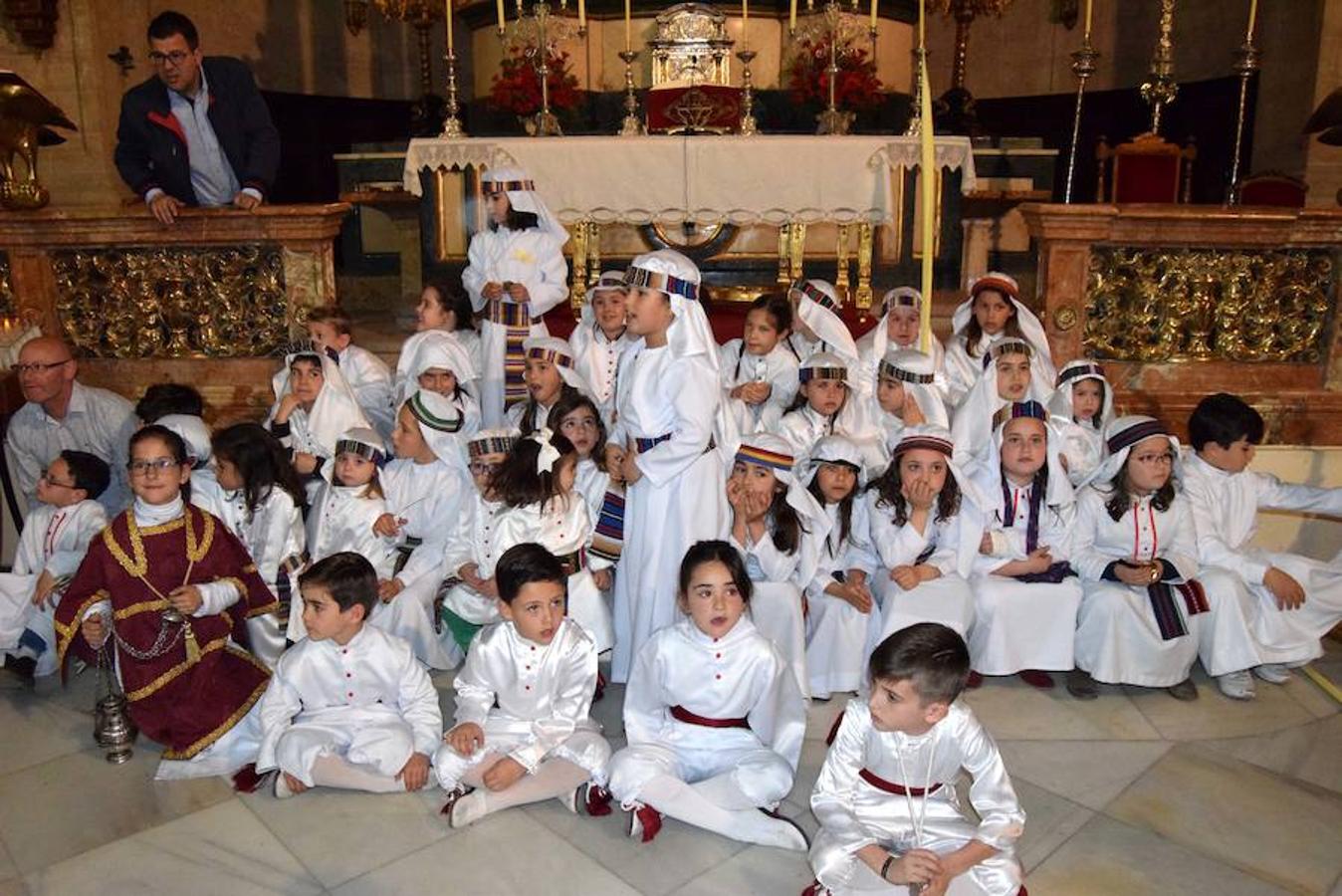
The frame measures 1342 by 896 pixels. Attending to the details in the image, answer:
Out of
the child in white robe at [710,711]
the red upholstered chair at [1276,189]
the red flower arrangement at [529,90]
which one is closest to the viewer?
the child in white robe at [710,711]

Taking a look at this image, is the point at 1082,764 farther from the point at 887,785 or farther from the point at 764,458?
the point at 764,458

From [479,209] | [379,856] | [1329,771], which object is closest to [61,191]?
[479,209]

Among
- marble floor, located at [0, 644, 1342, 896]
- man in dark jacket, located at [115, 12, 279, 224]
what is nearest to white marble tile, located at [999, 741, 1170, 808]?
marble floor, located at [0, 644, 1342, 896]

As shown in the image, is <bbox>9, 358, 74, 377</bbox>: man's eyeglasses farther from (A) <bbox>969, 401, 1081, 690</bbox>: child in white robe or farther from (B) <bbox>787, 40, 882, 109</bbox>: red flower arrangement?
(B) <bbox>787, 40, 882, 109</bbox>: red flower arrangement

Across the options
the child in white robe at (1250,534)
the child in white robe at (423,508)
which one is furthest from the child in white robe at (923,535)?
the child in white robe at (423,508)

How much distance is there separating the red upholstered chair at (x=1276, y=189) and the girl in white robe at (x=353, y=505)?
8.44 meters

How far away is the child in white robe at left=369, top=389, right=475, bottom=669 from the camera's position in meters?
4.52

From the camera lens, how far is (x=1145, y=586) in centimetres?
434

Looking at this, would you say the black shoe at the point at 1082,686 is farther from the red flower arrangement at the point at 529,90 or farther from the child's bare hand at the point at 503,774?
the red flower arrangement at the point at 529,90

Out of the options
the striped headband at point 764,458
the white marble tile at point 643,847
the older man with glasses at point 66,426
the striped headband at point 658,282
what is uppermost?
the striped headband at point 658,282

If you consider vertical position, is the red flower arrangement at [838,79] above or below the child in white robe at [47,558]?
above

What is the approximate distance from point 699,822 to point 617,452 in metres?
1.54

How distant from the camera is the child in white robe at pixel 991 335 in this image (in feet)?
18.3

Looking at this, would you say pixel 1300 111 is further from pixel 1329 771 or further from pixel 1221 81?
Answer: pixel 1329 771
